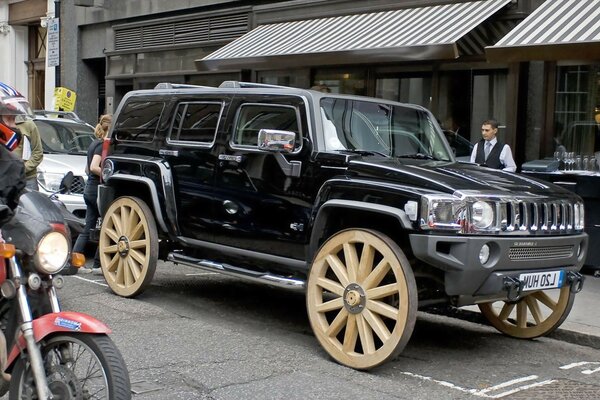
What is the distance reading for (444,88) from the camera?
517 inches

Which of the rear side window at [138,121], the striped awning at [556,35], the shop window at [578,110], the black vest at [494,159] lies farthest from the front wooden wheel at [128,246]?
the shop window at [578,110]

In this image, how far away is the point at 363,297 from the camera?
19.3ft

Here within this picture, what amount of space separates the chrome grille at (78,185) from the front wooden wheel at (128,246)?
2.20 metres

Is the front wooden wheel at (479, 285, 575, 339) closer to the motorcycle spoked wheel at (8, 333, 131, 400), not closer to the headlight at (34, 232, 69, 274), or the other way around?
the motorcycle spoked wheel at (8, 333, 131, 400)

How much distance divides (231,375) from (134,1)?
16938 mm

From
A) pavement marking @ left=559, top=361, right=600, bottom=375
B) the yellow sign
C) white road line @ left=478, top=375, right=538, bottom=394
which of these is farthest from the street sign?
white road line @ left=478, top=375, right=538, bottom=394

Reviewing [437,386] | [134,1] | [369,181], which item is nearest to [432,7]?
[369,181]

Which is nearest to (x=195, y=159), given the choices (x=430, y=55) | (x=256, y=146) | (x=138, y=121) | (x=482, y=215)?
(x=256, y=146)

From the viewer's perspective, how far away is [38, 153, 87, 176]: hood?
10.5 meters

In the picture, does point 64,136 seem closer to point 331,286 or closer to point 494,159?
point 494,159

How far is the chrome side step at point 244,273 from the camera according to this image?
6477 mm

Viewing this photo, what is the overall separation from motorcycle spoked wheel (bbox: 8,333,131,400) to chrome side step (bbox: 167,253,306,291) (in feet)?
9.04

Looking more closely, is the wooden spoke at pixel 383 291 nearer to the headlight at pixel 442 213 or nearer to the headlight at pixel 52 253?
the headlight at pixel 442 213

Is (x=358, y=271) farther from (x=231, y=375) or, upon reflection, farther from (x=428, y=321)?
(x=428, y=321)
